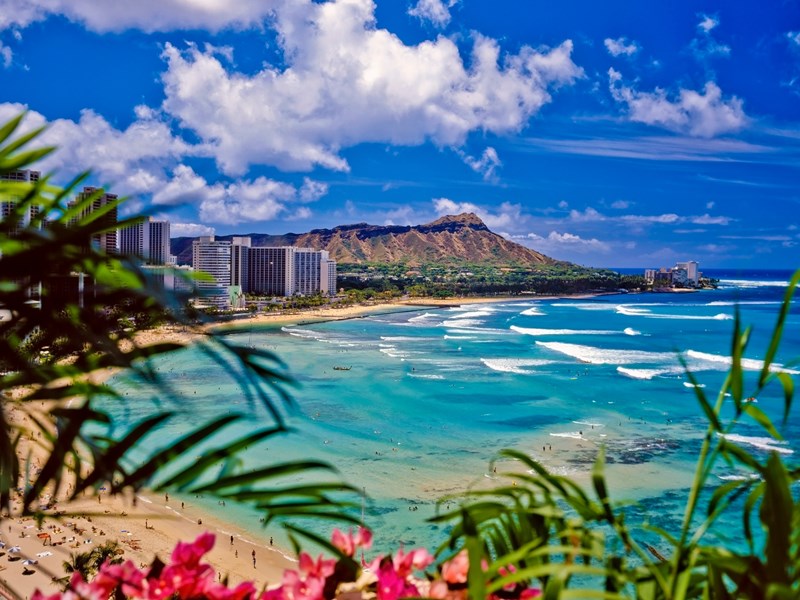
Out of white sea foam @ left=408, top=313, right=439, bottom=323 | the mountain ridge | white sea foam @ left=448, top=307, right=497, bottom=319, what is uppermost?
the mountain ridge

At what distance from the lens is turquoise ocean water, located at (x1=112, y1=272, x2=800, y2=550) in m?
12.7

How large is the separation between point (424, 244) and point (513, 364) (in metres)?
118

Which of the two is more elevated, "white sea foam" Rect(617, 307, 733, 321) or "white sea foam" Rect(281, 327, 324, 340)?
"white sea foam" Rect(617, 307, 733, 321)

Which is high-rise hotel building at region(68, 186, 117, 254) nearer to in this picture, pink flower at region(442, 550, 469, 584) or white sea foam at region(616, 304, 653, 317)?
pink flower at region(442, 550, 469, 584)

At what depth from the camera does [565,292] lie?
80.8 metres

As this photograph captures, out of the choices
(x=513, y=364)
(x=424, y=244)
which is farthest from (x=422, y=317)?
(x=424, y=244)

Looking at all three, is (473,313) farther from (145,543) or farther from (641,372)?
(145,543)

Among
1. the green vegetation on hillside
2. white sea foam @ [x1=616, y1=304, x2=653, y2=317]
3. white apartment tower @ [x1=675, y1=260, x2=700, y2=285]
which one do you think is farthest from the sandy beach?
white apartment tower @ [x1=675, y1=260, x2=700, y2=285]

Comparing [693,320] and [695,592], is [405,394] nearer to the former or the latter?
[695,592]

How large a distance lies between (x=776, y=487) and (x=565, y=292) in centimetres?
8243

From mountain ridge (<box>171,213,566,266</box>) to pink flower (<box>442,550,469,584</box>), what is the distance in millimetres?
128430

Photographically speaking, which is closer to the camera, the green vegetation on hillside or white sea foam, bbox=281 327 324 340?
white sea foam, bbox=281 327 324 340

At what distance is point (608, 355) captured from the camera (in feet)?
96.8

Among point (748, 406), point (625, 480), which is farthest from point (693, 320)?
point (748, 406)
